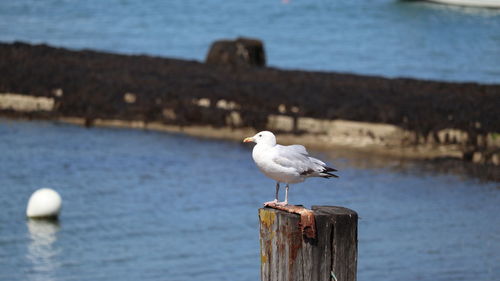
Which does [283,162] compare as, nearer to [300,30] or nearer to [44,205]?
[44,205]

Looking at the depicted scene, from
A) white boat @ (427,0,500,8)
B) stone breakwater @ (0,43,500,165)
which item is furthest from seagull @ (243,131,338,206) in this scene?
white boat @ (427,0,500,8)

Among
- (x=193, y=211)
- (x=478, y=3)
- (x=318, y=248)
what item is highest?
(x=478, y=3)

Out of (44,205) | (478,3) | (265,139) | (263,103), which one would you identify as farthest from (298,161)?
(478,3)

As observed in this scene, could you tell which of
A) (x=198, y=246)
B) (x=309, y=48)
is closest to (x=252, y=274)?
(x=198, y=246)

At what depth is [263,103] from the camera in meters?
25.1

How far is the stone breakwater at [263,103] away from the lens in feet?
73.4

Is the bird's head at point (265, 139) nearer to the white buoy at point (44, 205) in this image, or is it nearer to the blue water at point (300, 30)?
the white buoy at point (44, 205)

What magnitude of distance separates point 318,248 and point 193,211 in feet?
34.2

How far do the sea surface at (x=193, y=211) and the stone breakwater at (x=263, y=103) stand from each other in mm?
1102

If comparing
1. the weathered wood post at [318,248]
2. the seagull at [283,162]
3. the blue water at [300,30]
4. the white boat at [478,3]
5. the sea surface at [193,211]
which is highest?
the white boat at [478,3]

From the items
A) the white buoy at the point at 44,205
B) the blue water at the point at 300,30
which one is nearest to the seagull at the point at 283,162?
the white buoy at the point at 44,205

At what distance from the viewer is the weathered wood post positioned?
6.61 m

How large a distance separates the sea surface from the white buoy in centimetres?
16

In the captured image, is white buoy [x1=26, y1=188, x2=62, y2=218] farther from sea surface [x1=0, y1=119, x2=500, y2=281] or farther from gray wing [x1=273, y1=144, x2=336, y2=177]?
gray wing [x1=273, y1=144, x2=336, y2=177]
